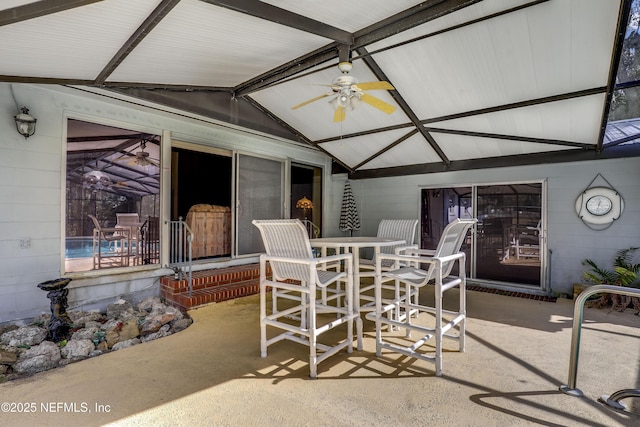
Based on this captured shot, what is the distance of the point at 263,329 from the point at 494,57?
3.81 m

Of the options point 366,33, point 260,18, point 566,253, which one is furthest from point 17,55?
point 566,253

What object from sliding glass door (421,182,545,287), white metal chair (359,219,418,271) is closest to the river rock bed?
white metal chair (359,219,418,271)

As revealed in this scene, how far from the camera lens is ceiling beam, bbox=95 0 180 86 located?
8.30 feet

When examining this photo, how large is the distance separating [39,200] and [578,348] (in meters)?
5.69

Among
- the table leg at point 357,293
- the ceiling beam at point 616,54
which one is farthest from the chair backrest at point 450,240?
the ceiling beam at point 616,54

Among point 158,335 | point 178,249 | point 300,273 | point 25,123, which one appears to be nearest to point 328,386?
point 300,273

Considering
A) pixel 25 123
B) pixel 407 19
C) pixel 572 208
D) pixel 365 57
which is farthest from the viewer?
pixel 572 208

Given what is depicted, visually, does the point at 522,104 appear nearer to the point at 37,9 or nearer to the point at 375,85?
the point at 375,85

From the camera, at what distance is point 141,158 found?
16.8 ft

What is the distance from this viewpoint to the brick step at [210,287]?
15.0 ft

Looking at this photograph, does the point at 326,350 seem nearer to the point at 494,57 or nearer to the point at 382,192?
the point at 494,57

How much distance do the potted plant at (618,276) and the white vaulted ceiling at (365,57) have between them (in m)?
1.76

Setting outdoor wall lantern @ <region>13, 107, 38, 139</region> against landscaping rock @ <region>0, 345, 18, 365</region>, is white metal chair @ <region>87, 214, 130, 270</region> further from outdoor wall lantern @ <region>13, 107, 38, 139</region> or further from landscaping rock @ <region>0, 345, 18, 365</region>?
landscaping rock @ <region>0, 345, 18, 365</region>

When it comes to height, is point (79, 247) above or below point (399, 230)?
below
